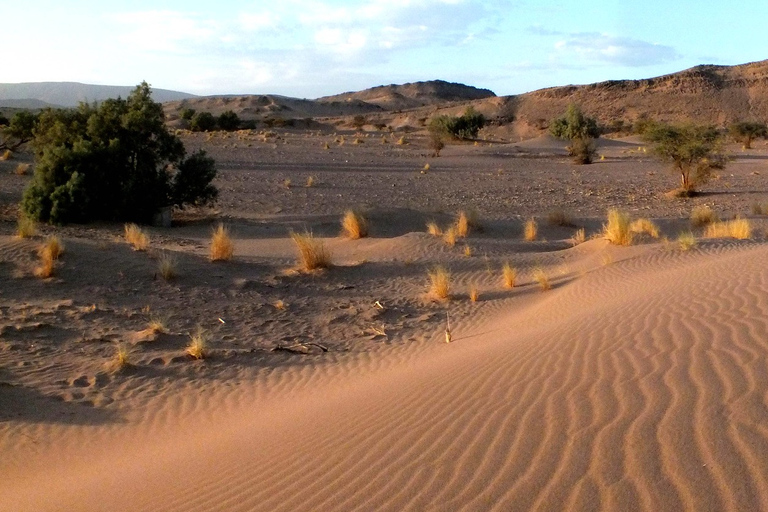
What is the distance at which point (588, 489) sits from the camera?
156 inches

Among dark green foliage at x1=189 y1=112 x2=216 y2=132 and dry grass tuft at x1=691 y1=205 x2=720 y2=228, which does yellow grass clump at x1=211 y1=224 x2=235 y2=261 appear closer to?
dry grass tuft at x1=691 y1=205 x2=720 y2=228

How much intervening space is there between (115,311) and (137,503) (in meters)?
7.11

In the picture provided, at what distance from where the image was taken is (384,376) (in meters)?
8.68

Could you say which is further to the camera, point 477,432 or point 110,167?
point 110,167

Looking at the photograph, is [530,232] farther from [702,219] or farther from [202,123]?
[202,123]

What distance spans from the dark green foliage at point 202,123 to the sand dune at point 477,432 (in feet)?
179

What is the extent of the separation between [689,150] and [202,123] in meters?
44.1

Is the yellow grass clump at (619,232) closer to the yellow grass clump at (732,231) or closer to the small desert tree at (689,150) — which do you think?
the yellow grass clump at (732,231)

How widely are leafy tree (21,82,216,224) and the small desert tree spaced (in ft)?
53.0

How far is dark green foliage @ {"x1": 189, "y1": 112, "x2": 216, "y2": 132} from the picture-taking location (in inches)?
2410

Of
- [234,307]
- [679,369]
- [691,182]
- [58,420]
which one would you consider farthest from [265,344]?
[691,182]

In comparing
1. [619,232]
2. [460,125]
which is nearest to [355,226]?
[619,232]

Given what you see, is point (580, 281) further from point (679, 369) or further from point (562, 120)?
point (562, 120)

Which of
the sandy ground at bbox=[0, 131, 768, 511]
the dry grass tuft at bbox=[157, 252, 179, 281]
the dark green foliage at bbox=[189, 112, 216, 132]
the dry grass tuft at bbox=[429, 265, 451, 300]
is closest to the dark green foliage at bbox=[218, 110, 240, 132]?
the dark green foliage at bbox=[189, 112, 216, 132]
